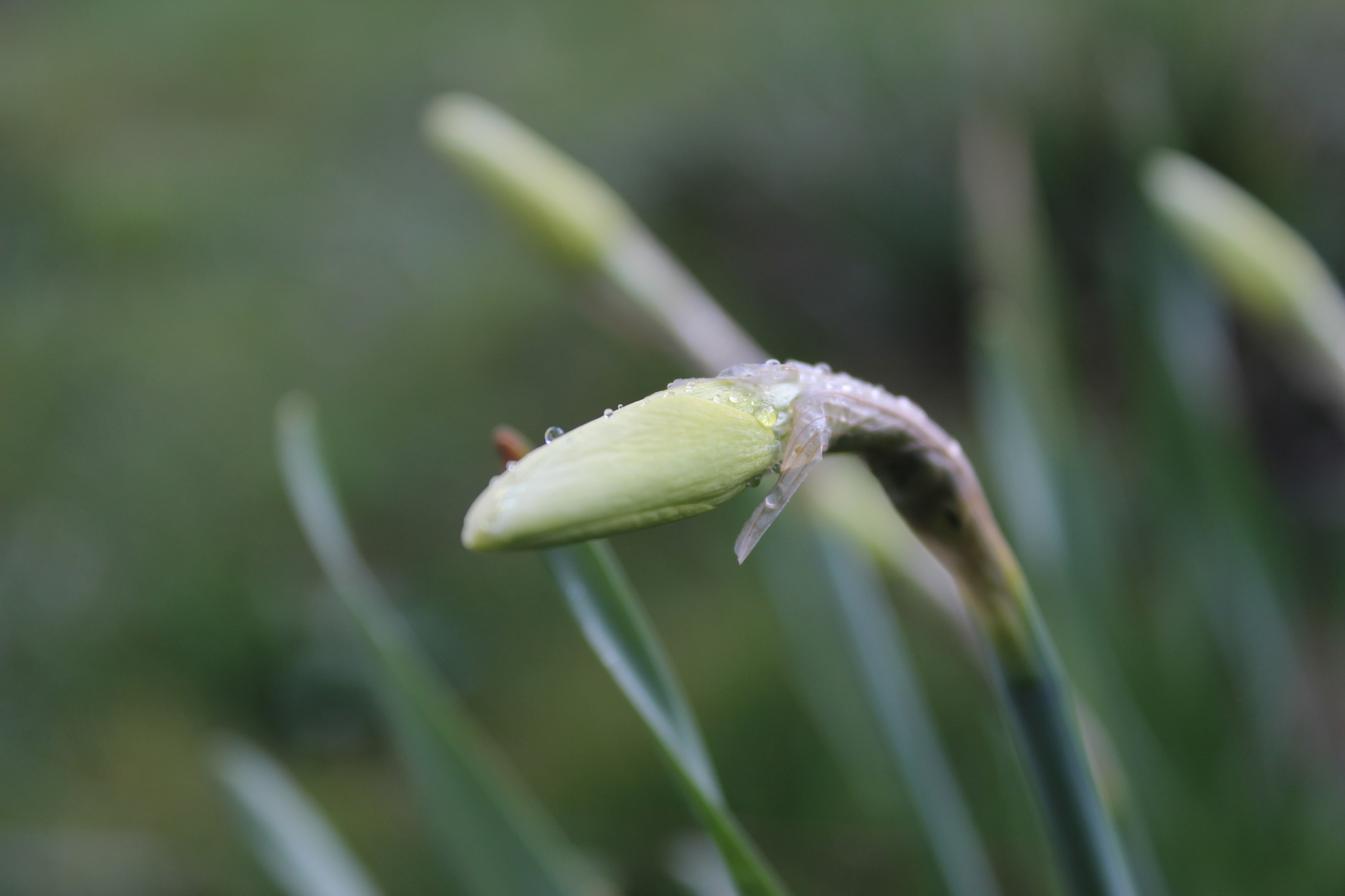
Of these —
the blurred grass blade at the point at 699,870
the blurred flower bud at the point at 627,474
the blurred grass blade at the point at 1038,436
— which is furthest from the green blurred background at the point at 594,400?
the blurred flower bud at the point at 627,474

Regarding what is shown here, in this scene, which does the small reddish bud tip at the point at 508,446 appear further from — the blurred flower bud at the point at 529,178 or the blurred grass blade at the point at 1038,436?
the blurred grass blade at the point at 1038,436

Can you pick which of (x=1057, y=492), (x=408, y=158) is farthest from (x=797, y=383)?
(x=408, y=158)

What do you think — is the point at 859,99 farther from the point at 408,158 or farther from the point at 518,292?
the point at 408,158

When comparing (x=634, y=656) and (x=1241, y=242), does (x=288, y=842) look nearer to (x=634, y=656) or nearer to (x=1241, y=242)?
(x=634, y=656)

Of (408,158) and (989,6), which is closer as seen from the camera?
(989,6)

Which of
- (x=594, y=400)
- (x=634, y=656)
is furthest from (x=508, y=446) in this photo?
(x=594, y=400)

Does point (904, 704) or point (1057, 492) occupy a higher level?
point (1057, 492)
